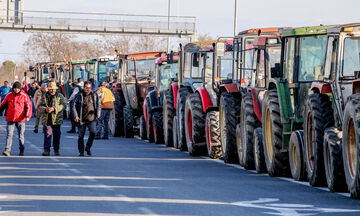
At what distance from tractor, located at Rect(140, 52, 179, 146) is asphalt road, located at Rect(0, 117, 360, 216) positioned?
6599 mm

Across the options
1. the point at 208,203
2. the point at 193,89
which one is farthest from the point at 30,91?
the point at 208,203

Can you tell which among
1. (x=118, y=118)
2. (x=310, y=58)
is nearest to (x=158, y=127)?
(x=118, y=118)

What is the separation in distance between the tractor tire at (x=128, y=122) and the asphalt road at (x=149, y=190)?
1012 cm

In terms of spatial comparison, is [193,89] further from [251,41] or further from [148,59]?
[148,59]

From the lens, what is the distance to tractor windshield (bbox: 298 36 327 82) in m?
17.8

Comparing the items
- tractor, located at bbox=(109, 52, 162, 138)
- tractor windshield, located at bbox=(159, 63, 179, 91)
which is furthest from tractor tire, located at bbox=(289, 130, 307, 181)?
tractor, located at bbox=(109, 52, 162, 138)

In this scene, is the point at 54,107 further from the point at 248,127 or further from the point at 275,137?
the point at 275,137

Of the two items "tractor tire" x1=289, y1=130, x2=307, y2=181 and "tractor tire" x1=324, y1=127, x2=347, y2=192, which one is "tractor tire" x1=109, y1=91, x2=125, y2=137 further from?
"tractor tire" x1=324, y1=127, x2=347, y2=192

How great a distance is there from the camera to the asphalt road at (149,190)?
12945mm

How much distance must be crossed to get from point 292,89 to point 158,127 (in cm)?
1296

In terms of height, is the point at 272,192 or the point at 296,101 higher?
the point at 296,101

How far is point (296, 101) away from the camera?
18062mm

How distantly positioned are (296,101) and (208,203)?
490 centimetres

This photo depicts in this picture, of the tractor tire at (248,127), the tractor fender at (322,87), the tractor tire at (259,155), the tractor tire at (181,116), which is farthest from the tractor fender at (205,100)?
the tractor fender at (322,87)
